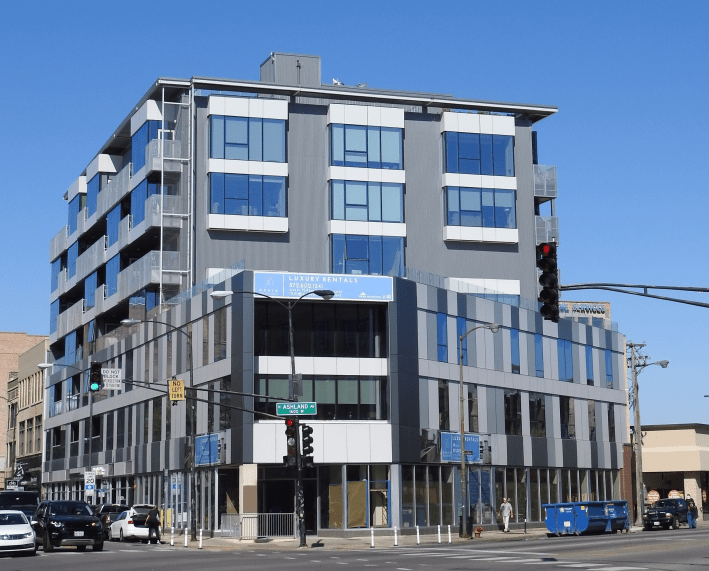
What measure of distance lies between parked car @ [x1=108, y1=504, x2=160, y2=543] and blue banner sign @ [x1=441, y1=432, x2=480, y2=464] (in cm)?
1511

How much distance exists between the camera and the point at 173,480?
194 ft

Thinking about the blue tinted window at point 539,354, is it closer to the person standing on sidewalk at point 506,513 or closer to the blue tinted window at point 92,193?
the person standing on sidewalk at point 506,513

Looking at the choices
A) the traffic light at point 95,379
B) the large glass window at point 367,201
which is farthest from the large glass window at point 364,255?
the traffic light at point 95,379

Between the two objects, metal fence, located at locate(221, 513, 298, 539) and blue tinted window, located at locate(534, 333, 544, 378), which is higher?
blue tinted window, located at locate(534, 333, 544, 378)

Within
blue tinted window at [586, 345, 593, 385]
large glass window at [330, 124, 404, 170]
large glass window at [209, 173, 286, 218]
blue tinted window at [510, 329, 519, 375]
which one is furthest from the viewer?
blue tinted window at [586, 345, 593, 385]

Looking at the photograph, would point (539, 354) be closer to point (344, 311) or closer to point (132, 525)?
point (344, 311)

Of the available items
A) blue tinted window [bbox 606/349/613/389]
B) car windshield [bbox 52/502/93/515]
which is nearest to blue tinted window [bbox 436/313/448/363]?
blue tinted window [bbox 606/349/613/389]

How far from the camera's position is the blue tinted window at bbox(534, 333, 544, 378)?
64.5m

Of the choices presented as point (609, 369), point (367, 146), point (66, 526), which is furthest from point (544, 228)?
point (66, 526)

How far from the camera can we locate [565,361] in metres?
67.1

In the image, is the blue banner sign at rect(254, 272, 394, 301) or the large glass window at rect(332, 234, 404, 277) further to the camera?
the large glass window at rect(332, 234, 404, 277)

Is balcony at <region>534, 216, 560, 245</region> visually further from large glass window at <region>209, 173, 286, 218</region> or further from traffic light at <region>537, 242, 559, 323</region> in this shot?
traffic light at <region>537, 242, 559, 323</region>

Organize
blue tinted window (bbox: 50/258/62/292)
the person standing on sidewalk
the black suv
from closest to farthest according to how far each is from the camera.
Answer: the person standing on sidewalk
the black suv
blue tinted window (bbox: 50/258/62/292)

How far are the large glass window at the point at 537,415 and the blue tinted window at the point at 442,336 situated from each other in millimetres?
8994
